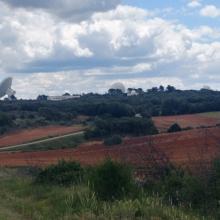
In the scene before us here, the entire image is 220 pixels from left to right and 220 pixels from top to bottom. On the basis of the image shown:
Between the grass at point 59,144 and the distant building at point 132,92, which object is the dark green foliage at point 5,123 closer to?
the grass at point 59,144

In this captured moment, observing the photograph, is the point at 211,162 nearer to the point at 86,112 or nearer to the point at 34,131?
the point at 34,131

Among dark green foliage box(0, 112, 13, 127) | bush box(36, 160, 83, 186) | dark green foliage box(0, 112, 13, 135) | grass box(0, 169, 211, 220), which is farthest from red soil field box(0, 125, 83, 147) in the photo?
grass box(0, 169, 211, 220)

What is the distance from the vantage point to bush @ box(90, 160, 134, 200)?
15511 mm

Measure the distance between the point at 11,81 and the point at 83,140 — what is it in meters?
52.2

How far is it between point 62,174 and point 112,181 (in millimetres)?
5658

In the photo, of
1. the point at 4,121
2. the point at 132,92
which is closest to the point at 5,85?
the point at 4,121

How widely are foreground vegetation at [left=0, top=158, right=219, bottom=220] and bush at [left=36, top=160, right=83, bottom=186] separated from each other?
4.29 feet

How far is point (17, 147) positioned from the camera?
2178 inches

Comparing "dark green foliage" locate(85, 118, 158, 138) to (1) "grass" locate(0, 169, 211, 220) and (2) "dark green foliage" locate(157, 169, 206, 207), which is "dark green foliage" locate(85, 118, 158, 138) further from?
(2) "dark green foliage" locate(157, 169, 206, 207)

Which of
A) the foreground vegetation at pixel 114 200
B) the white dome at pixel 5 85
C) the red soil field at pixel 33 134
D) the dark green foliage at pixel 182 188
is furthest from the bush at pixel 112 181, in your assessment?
the white dome at pixel 5 85

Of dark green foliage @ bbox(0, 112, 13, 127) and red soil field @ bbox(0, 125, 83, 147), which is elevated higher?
dark green foliage @ bbox(0, 112, 13, 127)

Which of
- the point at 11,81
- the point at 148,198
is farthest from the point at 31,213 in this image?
the point at 11,81

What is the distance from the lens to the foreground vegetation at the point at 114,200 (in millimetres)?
13078

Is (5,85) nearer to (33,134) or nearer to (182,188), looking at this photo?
(33,134)
